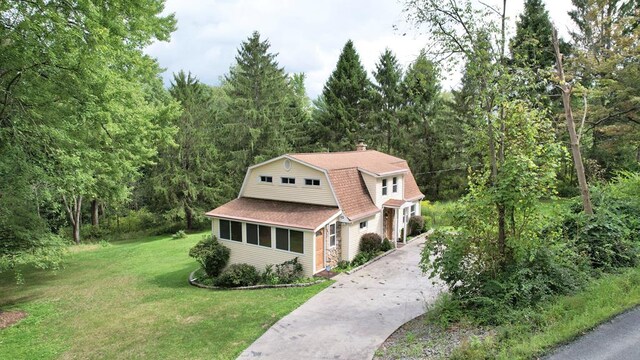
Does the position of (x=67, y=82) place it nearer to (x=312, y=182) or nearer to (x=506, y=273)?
(x=312, y=182)

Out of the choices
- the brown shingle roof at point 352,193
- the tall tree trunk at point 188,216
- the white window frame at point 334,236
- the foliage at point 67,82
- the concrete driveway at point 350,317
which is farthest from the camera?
the tall tree trunk at point 188,216

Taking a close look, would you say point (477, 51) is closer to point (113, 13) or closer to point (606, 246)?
point (606, 246)

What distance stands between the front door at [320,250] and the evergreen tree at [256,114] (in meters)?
18.5

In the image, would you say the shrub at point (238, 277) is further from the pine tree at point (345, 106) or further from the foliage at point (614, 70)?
the pine tree at point (345, 106)

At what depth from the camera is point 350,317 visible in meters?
10.2

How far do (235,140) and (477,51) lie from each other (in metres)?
27.1

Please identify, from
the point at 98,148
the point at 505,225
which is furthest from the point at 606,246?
Result: the point at 98,148

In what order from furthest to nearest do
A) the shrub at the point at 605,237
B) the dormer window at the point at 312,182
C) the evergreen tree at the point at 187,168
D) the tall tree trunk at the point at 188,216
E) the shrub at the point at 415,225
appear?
the tall tree trunk at the point at 188,216, the evergreen tree at the point at 187,168, the shrub at the point at 415,225, the dormer window at the point at 312,182, the shrub at the point at 605,237

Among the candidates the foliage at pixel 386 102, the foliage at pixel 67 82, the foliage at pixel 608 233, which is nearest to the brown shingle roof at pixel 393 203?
the foliage at pixel 608 233

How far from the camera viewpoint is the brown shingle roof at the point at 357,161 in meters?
17.8

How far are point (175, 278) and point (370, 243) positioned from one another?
31.2 feet

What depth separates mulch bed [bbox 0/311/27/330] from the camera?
1167 cm

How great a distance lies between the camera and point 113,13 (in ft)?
37.3

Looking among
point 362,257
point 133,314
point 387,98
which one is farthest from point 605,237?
point 387,98
